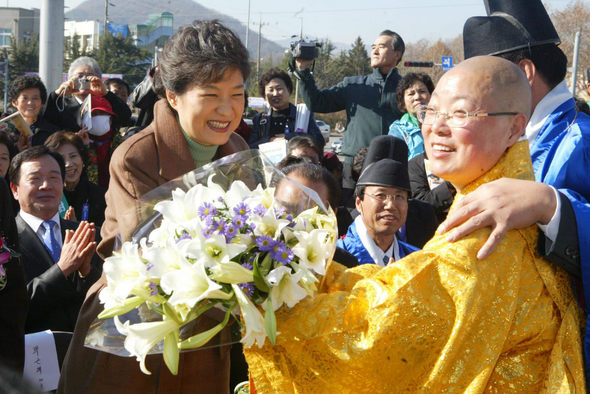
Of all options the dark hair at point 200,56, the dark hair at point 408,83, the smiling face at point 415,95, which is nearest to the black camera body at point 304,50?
the dark hair at point 408,83

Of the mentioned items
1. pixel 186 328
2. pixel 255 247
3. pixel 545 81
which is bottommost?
pixel 186 328

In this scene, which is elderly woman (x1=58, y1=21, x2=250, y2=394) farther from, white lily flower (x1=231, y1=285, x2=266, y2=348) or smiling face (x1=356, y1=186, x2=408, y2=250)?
smiling face (x1=356, y1=186, x2=408, y2=250)

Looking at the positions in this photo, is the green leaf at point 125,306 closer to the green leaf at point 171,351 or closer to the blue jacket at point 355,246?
the green leaf at point 171,351

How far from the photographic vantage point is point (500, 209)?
1.86 m

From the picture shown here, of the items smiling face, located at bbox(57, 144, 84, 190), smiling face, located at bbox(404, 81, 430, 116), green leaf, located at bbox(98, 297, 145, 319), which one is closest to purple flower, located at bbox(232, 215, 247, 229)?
green leaf, located at bbox(98, 297, 145, 319)

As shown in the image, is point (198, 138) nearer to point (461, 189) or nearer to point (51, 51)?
point (461, 189)

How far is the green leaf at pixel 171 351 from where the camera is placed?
5.83 feet

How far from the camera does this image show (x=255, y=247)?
188 cm

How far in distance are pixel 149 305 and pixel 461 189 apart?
1001 millimetres

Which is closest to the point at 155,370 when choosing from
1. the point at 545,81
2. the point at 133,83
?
the point at 545,81

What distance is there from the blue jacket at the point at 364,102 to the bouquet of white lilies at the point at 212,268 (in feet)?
15.5

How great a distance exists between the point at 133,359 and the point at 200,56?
122 cm

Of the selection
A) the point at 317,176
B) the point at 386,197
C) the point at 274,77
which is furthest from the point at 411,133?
the point at 317,176

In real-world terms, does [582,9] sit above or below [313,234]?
above
